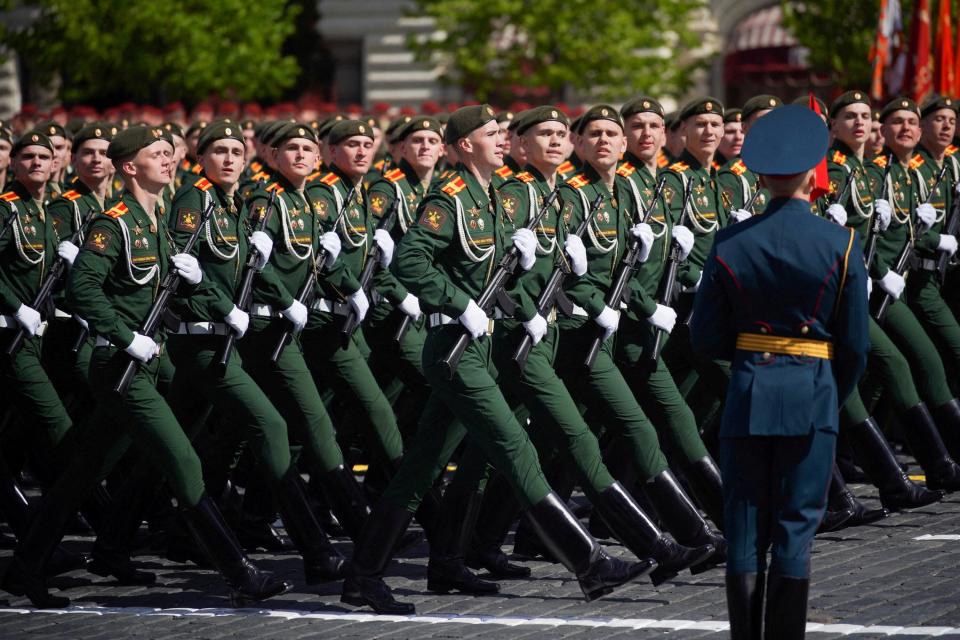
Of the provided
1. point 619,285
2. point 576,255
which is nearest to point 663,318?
point 619,285

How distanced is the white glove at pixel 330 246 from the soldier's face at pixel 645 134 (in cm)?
139

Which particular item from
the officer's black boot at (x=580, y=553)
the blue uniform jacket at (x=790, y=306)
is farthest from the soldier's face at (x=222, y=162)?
the blue uniform jacket at (x=790, y=306)

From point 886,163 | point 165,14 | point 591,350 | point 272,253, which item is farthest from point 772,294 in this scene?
point 165,14

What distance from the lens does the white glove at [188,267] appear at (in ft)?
25.1

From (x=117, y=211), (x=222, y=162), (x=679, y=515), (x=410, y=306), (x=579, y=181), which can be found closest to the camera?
(x=117, y=211)

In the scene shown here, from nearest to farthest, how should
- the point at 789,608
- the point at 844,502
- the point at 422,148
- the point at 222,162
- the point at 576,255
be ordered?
the point at 789,608 → the point at 576,255 → the point at 222,162 → the point at 844,502 → the point at 422,148

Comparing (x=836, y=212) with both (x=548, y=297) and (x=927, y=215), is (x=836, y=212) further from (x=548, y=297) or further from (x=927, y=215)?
(x=548, y=297)

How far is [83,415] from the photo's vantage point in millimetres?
9266

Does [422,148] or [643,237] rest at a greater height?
[422,148]

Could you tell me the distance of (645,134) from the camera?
8.97m

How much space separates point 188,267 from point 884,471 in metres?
3.28

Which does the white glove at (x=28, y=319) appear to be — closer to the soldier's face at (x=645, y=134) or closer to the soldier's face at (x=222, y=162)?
the soldier's face at (x=222, y=162)

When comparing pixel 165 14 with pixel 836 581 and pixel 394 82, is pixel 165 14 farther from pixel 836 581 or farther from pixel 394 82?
pixel 836 581

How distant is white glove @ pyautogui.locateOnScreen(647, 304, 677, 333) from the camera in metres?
8.10
